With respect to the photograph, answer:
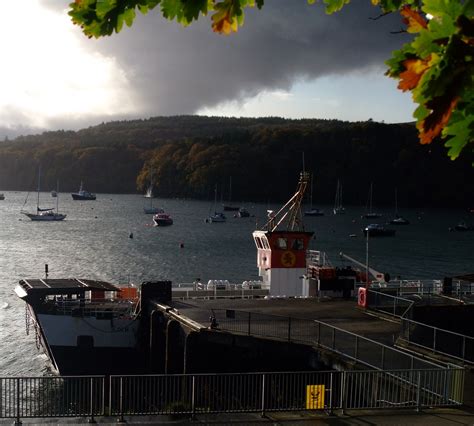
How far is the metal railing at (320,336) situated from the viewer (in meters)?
20.8

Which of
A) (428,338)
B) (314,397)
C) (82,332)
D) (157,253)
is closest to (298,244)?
(82,332)

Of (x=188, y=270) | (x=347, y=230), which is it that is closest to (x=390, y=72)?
(x=188, y=270)

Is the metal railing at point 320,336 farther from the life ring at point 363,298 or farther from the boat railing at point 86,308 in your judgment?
the boat railing at point 86,308

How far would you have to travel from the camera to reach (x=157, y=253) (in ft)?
345

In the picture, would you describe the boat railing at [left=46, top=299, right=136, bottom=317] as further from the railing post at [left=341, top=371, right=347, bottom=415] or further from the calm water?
the railing post at [left=341, top=371, right=347, bottom=415]

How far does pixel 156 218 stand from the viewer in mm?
161500

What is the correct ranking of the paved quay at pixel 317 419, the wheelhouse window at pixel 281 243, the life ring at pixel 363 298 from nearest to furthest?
1. the paved quay at pixel 317 419
2. the life ring at pixel 363 298
3. the wheelhouse window at pixel 281 243

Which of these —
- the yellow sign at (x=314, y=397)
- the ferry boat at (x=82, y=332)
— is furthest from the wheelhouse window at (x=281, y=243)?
the yellow sign at (x=314, y=397)

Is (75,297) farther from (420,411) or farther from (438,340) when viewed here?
(420,411)

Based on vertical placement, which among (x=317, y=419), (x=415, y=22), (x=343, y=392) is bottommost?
(x=317, y=419)

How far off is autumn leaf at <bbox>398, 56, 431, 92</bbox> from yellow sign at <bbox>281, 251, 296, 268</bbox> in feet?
117

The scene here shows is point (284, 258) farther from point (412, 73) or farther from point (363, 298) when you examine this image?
point (412, 73)

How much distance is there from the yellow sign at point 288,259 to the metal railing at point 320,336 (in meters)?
8.88

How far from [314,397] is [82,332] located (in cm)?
1935
